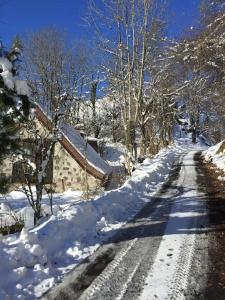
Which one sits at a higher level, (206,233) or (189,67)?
(189,67)

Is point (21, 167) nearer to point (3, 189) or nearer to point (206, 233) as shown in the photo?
point (3, 189)

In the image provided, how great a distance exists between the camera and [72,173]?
73.1 ft

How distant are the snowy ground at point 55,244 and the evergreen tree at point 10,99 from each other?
168 cm

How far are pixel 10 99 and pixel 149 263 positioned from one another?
4.25 m

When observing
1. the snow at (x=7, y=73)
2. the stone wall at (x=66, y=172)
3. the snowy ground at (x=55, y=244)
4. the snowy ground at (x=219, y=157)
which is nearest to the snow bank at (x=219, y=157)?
the snowy ground at (x=219, y=157)

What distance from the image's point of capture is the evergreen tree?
7.79 metres

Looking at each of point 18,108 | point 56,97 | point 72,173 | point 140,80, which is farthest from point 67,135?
point 18,108

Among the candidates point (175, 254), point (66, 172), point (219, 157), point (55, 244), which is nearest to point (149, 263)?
point (175, 254)

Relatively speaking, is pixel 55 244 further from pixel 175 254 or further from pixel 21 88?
pixel 21 88

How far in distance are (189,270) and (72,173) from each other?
16.9 meters

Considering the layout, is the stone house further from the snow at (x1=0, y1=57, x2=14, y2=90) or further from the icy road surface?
the snow at (x1=0, y1=57, x2=14, y2=90)

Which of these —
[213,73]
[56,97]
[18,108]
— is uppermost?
[213,73]

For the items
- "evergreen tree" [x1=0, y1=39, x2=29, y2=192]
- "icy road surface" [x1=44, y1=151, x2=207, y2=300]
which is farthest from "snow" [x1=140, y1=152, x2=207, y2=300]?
"evergreen tree" [x1=0, y1=39, x2=29, y2=192]

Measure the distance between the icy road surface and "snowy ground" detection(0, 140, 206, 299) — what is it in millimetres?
292
